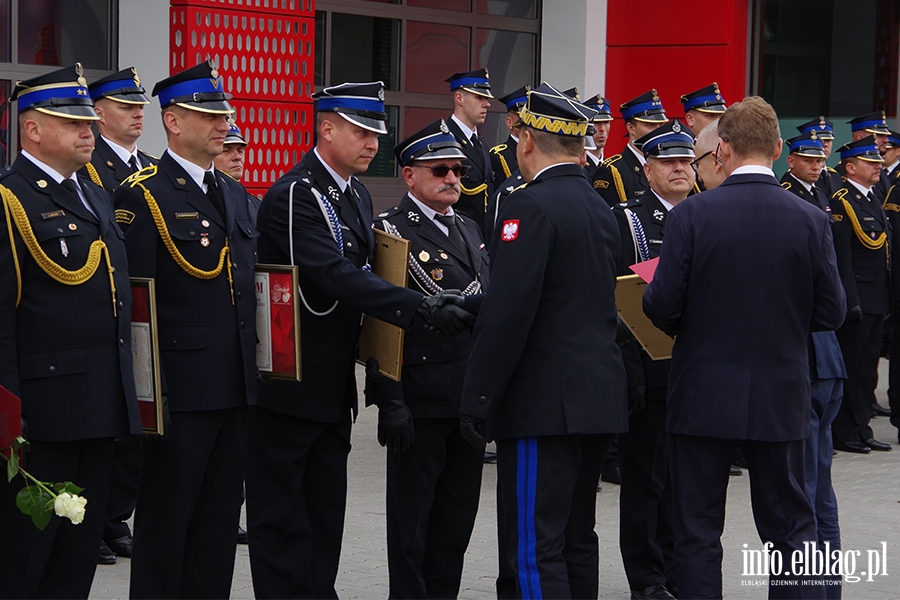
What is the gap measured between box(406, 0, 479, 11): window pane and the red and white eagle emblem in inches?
382

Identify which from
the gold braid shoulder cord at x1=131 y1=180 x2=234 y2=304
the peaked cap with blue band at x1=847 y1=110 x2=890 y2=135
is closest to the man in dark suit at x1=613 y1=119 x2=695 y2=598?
the gold braid shoulder cord at x1=131 y1=180 x2=234 y2=304

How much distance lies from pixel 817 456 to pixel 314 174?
7.39ft

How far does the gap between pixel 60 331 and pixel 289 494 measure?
1.15 m

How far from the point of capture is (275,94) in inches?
441

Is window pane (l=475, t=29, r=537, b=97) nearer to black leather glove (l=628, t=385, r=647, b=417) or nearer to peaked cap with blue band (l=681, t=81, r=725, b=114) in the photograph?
peaked cap with blue band (l=681, t=81, r=725, b=114)

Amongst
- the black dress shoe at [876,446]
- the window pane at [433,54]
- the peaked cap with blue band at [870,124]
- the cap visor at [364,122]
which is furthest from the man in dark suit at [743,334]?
the window pane at [433,54]

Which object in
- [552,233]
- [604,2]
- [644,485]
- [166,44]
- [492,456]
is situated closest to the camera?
[552,233]

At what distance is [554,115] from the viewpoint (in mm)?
4586

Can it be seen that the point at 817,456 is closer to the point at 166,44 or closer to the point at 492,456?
the point at 492,456

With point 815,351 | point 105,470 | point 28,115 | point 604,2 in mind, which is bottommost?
point 105,470

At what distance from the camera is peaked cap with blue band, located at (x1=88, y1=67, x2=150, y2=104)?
6770mm

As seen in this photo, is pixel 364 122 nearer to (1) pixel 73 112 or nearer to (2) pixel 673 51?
(1) pixel 73 112

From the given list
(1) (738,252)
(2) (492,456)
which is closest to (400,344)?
(1) (738,252)

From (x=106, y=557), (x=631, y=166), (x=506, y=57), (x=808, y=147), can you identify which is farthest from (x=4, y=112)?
(x=808, y=147)
